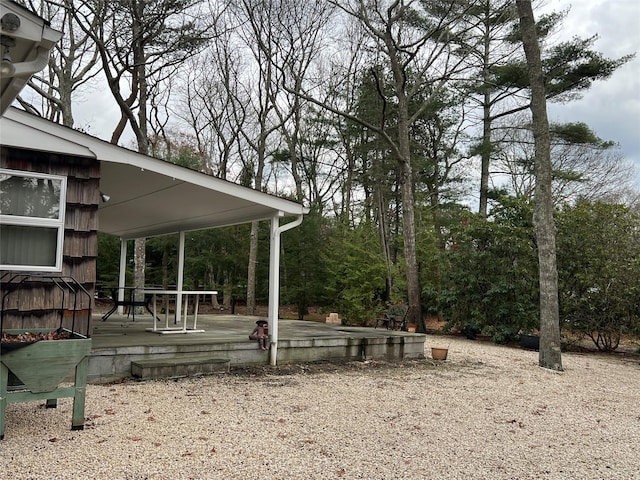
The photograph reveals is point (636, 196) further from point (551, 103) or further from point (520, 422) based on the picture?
point (520, 422)

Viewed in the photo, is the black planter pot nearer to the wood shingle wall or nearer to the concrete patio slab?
the concrete patio slab

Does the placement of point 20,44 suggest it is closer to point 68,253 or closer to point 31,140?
point 31,140

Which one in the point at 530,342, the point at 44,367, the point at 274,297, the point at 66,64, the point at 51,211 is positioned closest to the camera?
the point at 44,367

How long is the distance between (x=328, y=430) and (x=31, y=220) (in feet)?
11.8

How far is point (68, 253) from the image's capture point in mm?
5234

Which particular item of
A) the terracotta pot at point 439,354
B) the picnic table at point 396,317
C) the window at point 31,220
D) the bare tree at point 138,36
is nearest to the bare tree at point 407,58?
the picnic table at point 396,317

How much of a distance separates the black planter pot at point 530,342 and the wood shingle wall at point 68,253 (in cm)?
953

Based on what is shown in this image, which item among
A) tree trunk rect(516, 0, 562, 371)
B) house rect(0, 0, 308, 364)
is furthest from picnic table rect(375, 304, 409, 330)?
house rect(0, 0, 308, 364)

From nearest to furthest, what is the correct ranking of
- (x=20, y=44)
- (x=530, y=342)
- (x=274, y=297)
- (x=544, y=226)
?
(x=20, y=44) < (x=274, y=297) < (x=544, y=226) < (x=530, y=342)

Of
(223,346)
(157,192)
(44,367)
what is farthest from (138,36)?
(44,367)

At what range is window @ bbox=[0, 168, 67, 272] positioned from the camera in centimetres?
489

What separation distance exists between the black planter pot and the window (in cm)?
992

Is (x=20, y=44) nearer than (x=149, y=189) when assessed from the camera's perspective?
Yes

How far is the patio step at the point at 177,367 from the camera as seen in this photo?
5.71m
